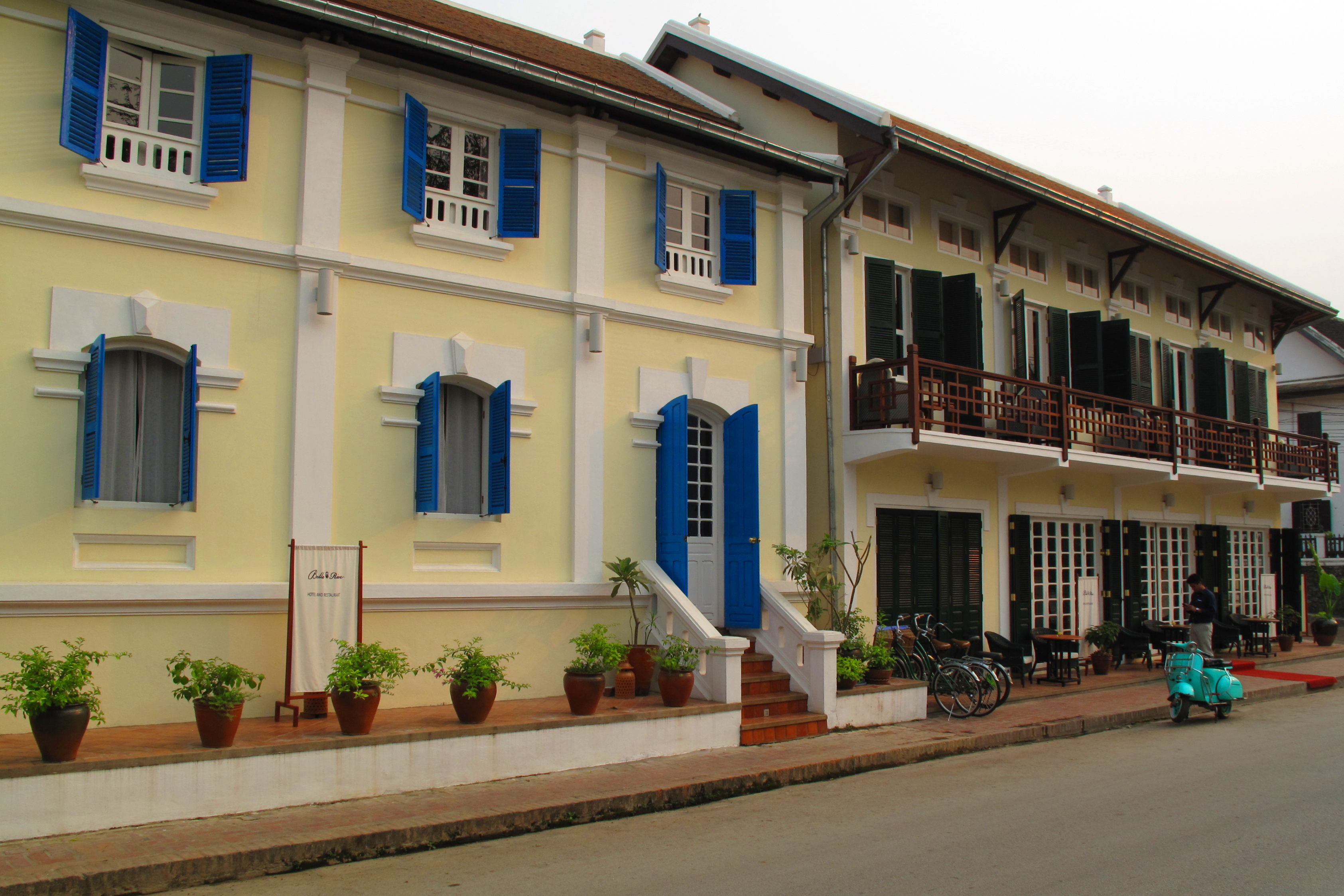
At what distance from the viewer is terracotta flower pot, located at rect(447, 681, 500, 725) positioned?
930 cm

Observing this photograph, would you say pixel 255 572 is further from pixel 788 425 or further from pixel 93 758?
pixel 788 425

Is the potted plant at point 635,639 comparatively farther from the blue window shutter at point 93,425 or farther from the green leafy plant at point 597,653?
the blue window shutter at point 93,425

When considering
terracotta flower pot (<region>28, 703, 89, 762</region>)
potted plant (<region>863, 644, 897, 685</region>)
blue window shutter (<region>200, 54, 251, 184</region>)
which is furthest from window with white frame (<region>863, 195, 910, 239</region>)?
terracotta flower pot (<region>28, 703, 89, 762</region>)

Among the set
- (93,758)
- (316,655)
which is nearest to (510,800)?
(316,655)

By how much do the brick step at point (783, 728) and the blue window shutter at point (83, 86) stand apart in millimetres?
8400

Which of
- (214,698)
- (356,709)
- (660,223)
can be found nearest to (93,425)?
(214,698)

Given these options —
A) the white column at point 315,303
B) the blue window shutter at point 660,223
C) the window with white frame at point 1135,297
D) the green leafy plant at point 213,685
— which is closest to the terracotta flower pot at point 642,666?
the white column at point 315,303

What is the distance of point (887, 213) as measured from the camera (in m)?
15.9

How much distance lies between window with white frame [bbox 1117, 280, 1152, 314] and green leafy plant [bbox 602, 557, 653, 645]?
12917mm

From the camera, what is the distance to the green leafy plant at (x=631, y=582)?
38.1ft

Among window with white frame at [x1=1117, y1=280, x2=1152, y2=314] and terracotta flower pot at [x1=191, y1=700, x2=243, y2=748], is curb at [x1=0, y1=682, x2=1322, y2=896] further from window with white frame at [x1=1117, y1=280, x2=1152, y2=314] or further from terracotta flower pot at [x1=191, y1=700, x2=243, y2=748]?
window with white frame at [x1=1117, y1=280, x2=1152, y2=314]

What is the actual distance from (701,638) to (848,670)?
223cm

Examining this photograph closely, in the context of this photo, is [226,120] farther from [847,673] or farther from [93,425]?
[847,673]

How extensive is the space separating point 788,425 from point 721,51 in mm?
6646
